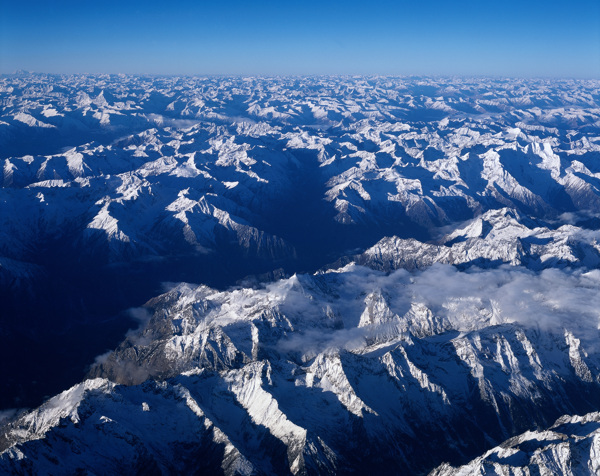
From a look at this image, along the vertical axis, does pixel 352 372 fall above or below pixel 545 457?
below

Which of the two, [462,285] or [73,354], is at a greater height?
[462,285]

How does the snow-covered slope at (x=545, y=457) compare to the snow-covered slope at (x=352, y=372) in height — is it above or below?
above

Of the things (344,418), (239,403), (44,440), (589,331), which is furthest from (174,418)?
(589,331)

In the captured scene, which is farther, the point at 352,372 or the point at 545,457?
the point at 352,372

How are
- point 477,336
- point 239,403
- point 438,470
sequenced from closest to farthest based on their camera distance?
point 438,470 < point 239,403 < point 477,336

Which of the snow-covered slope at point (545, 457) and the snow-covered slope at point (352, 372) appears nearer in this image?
the snow-covered slope at point (545, 457)

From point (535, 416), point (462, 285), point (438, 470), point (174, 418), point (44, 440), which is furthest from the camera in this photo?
point (462, 285)

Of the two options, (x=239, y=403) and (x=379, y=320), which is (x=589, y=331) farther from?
(x=239, y=403)

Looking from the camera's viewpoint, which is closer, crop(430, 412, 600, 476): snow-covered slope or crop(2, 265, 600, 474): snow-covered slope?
crop(430, 412, 600, 476): snow-covered slope

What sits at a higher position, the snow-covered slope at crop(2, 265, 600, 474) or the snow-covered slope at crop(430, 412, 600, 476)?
the snow-covered slope at crop(430, 412, 600, 476)

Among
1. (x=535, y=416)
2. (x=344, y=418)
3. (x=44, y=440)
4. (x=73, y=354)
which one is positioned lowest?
(x=73, y=354)

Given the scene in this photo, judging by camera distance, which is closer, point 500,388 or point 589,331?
point 500,388
